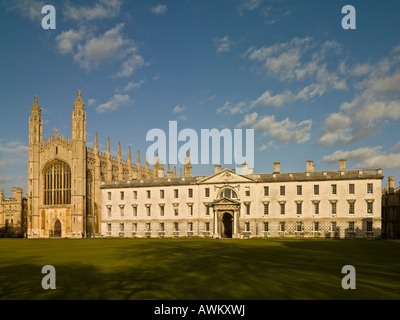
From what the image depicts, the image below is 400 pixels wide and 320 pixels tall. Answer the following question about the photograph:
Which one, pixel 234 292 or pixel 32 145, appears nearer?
pixel 234 292

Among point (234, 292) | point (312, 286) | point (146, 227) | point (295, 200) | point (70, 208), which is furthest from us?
point (70, 208)

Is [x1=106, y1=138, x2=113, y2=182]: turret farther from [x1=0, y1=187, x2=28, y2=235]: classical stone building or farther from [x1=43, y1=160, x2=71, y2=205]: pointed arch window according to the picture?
[x1=0, y1=187, x2=28, y2=235]: classical stone building

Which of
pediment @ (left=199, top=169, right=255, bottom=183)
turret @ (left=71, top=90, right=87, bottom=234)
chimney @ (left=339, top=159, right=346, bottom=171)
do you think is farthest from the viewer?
turret @ (left=71, top=90, right=87, bottom=234)

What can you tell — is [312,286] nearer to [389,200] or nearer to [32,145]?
[389,200]

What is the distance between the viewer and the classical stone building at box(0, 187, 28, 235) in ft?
252

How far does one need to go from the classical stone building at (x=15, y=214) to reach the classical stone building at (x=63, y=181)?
42.2 ft

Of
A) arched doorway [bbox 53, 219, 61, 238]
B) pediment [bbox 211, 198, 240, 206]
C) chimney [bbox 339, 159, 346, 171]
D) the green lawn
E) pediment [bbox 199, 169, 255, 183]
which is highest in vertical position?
chimney [bbox 339, 159, 346, 171]

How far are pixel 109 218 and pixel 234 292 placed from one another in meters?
54.5

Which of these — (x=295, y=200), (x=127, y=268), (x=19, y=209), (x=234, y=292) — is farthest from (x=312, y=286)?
(x=19, y=209)

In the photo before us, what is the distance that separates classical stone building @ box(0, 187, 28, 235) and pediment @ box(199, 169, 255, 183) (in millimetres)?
45083

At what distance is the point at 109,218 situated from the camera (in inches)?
2454

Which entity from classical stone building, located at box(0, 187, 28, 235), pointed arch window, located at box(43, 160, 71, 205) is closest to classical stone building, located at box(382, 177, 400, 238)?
pointed arch window, located at box(43, 160, 71, 205)

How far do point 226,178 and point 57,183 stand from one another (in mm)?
33388
